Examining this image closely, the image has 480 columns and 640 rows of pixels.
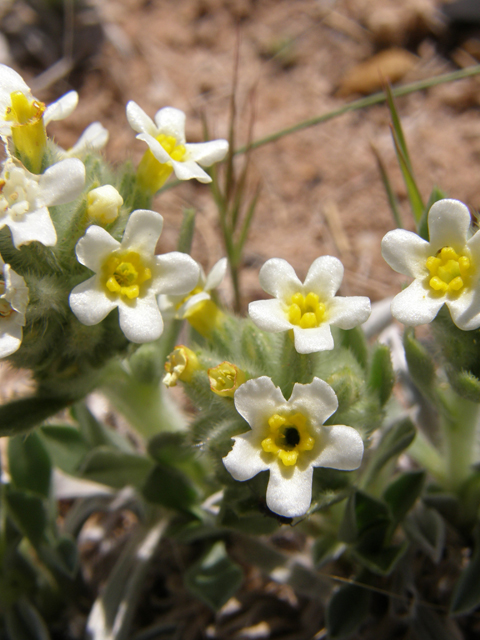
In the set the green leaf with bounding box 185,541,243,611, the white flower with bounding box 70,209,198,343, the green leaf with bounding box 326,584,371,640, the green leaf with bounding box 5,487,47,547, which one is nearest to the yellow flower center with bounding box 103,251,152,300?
the white flower with bounding box 70,209,198,343

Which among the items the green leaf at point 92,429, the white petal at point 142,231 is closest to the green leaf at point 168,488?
the green leaf at point 92,429

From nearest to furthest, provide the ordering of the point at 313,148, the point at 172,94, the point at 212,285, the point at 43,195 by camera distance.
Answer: the point at 43,195
the point at 212,285
the point at 313,148
the point at 172,94

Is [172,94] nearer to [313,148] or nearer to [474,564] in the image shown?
[313,148]

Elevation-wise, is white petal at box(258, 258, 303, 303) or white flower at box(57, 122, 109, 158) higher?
white flower at box(57, 122, 109, 158)

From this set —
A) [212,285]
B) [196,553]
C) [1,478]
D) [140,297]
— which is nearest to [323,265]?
[212,285]

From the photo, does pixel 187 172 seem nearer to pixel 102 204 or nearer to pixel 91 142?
pixel 102 204

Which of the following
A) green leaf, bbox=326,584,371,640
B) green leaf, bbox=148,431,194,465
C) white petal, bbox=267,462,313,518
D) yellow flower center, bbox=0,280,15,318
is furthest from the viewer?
green leaf, bbox=148,431,194,465

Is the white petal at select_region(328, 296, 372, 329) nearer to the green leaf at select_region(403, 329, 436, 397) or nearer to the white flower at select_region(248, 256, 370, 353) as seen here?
the white flower at select_region(248, 256, 370, 353)
